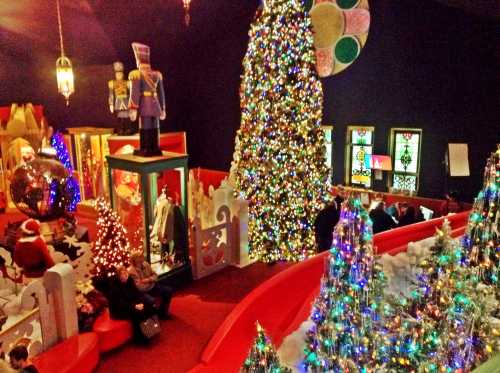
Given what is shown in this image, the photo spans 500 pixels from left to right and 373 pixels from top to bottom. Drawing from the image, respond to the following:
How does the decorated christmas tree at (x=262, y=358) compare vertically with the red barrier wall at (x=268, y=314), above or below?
above

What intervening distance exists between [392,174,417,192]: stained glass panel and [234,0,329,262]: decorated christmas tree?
3.25 metres

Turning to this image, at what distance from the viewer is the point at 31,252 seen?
5023 mm

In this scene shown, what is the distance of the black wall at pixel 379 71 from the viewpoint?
838 cm

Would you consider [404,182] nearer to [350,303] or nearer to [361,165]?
[361,165]

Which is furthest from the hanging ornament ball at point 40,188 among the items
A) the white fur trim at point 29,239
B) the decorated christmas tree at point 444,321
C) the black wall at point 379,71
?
the decorated christmas tree at point 444,321

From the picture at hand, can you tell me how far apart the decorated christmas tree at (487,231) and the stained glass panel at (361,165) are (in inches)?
223

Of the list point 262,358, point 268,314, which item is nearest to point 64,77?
point 268,314

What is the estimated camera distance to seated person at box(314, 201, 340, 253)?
634cm

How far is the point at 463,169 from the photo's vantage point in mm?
8664

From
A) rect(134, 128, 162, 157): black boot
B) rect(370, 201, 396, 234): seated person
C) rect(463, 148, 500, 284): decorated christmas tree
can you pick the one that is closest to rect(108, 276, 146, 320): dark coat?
rect(134, 128, 162, 157): black boot

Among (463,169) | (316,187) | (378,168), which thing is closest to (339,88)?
(378,168)

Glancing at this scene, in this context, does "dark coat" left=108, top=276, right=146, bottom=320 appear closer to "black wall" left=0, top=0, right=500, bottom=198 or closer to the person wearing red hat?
the person wearing red hat

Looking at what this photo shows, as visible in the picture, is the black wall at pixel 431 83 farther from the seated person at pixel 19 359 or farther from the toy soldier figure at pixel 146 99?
the seated person at pixel 19 359

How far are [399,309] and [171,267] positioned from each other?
3144mm
